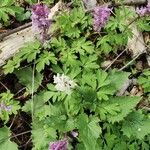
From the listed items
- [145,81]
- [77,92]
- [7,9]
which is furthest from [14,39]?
[145,81]

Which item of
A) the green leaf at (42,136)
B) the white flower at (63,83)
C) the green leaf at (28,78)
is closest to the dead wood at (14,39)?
the green leaf at (28,78)

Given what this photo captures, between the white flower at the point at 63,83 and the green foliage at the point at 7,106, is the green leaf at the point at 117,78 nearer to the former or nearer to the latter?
the white flower at the point at 63,83

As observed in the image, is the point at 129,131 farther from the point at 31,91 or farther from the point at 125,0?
the point at 125,0

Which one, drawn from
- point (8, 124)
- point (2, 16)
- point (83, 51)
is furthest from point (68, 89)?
point (2, 16)

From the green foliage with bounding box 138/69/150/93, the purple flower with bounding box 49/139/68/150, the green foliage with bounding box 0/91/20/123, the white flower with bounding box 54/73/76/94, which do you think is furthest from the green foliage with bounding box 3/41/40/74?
the green foliage with bounding box 138/69/150/93

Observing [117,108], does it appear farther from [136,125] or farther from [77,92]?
[77,92]

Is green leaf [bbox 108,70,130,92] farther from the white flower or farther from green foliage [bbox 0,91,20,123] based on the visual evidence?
green foliage [bbox 0,91,20,123]
